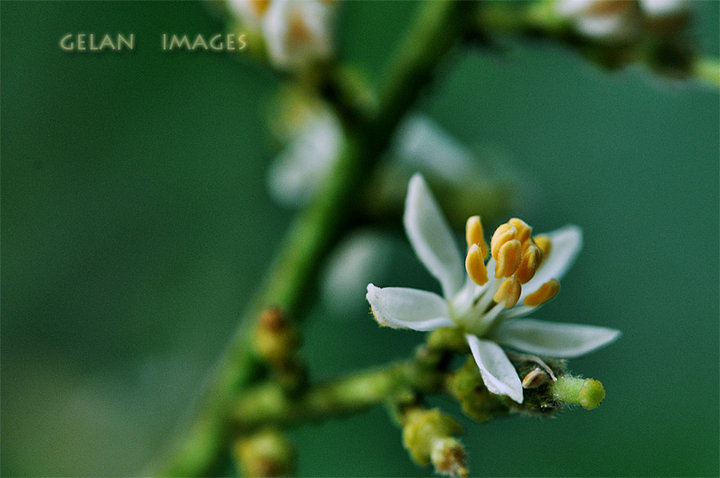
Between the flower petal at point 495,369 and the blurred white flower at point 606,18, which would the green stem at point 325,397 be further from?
the blurred white flower at point 606,18

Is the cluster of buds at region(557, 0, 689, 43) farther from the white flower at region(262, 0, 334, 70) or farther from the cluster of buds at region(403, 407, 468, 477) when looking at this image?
the cluster of buds at region(403, 407, 468, 477)

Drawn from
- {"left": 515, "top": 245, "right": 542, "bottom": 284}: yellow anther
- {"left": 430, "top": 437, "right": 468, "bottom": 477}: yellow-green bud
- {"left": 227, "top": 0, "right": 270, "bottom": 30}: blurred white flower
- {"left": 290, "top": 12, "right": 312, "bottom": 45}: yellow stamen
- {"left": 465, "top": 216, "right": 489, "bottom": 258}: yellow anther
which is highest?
{"left": 227, "top": 0, "right": 270, "bottom": 30}: blurred white flower

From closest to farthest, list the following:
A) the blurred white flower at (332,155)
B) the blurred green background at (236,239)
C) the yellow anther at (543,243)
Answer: the yellow anther at (543,243), the blurred white flower at (332,155), the blurred green background at (236,239)

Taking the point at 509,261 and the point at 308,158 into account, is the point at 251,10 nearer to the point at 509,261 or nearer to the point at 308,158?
the point at 308,158

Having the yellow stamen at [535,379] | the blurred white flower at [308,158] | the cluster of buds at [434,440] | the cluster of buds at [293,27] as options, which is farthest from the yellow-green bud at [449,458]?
the blurred white flower at [308,158]

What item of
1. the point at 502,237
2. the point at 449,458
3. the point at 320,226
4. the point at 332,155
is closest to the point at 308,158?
the point at 332,155

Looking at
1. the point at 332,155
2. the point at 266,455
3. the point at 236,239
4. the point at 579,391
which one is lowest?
the point at 266,455

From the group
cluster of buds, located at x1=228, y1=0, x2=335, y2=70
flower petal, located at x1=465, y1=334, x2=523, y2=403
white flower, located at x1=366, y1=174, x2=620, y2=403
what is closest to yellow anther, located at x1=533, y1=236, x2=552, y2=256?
white flower, located at x1=366, y1=174, x2=620, y2=403
